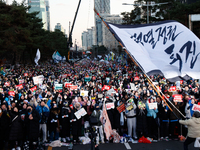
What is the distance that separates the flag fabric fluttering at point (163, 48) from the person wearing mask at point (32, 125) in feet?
12.9

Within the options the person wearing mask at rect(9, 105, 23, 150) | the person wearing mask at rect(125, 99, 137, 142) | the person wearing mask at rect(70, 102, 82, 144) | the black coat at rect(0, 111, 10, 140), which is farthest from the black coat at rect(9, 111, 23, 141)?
the person wearing mask at rect(125, 99, 137, 142)

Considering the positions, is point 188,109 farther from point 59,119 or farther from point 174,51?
point 59,119

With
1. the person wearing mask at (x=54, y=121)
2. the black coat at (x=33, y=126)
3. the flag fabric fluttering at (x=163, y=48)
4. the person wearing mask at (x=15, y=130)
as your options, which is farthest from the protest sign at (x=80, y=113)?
the flag fabric fluttering at (x=163, y=48)

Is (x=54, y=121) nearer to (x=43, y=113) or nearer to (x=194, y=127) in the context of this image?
(x=43, y=113)

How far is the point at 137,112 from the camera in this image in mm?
8789

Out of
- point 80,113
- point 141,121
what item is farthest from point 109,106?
point 141,121

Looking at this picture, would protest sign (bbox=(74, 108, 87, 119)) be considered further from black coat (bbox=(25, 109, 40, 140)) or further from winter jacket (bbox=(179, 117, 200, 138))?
winter jacket (bbox=(179, 117, 200, 138))

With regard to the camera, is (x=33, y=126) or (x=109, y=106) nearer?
(x=33, y=126)

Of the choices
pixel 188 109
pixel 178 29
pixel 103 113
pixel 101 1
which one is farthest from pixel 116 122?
pixel 101 1

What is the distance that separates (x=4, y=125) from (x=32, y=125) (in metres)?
0.90

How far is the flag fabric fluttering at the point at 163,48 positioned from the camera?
5.94 meters

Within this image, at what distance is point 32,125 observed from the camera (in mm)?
7863

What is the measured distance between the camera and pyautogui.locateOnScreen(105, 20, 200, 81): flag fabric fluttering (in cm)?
594

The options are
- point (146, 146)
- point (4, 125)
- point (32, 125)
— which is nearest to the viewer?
point (4, 125)
